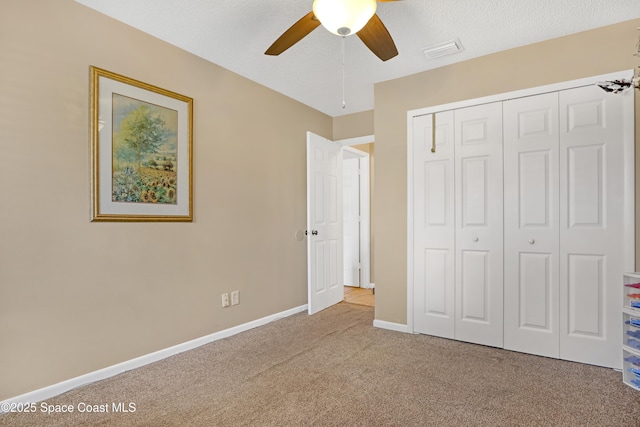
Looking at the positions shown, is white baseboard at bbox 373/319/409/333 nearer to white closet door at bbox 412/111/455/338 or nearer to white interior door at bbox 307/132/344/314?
white closet door at bbox 412/111/455/338

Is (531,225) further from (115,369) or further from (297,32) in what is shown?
(115,369)

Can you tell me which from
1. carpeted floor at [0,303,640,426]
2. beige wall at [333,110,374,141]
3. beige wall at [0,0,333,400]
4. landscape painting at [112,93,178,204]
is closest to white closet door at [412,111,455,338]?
carpeted floor at [0,303,640,426]

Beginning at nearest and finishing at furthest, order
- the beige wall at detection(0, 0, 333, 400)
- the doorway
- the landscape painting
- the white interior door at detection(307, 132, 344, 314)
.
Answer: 1. the beige wall at detection(0, 0, 333, 400)
2. the landscape painting
3. the white interior door at detection(307, 132, 344, 314)
4. the doorway

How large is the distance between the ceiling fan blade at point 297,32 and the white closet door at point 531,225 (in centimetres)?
182

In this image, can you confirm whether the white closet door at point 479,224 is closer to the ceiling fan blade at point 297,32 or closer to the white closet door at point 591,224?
the white closet door at point 591,224

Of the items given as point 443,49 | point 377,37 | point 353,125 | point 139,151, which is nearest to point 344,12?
point 377,37

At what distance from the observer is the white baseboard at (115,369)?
6.49 feet

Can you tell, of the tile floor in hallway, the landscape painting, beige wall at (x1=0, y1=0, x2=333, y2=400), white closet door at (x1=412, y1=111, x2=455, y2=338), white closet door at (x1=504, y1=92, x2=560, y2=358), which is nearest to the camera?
beige wall at (x1=0, y1=0, x2=333, y2=400)

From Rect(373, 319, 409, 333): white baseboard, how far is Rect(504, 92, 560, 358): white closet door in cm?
87

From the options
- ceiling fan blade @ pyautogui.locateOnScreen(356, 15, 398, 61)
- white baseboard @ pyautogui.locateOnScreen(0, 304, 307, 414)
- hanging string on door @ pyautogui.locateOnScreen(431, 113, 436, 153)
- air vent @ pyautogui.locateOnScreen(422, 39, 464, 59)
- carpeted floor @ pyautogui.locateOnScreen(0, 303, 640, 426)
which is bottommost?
carpeted floor @ pyautogui.locateOnScreen(0, 303, 640, 426)

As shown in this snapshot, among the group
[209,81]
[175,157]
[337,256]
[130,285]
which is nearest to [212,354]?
[130,285]

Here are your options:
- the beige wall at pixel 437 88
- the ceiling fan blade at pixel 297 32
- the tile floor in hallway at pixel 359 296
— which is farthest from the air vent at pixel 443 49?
the tile floor in hallway at pixel 359 296

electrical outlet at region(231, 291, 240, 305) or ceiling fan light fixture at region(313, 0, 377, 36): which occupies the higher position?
ceiling fan light fixture at region(313, 0, 377, 36)

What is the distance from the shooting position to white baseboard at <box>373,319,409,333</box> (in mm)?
3291
